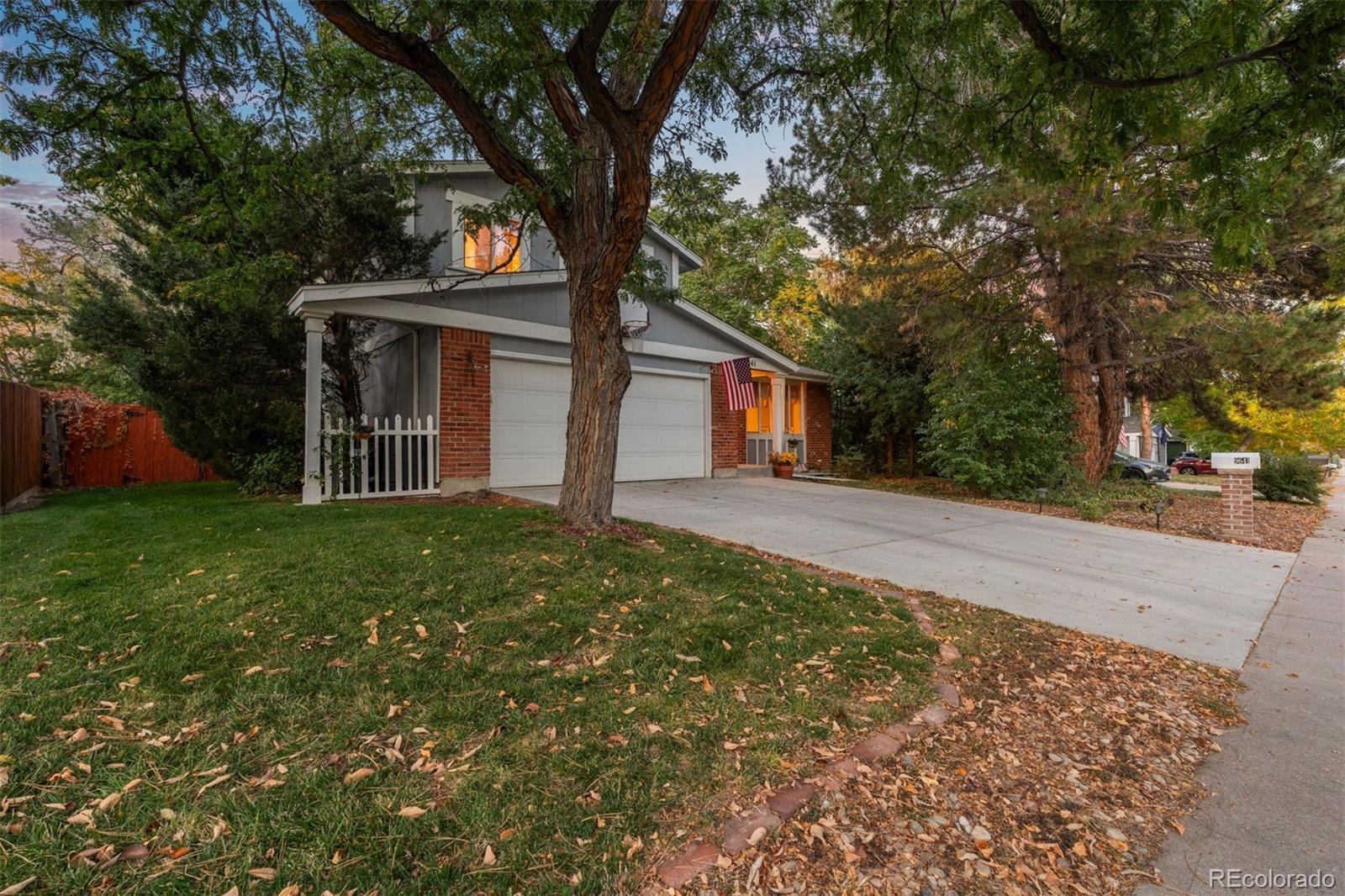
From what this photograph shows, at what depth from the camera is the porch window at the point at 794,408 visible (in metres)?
15.1

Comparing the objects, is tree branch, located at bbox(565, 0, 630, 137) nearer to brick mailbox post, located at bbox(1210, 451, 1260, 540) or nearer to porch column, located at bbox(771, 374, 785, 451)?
brick mailbox post, located at bbox(1210, 451, 1260, 540)

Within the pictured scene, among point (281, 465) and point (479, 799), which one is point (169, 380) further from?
point (479, 799)

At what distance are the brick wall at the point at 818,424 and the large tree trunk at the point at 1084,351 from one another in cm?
551

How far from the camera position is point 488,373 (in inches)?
346

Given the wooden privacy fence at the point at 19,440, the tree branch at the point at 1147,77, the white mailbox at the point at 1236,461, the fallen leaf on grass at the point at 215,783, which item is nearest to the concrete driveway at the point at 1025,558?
the white mailbox at the point at 1236,461

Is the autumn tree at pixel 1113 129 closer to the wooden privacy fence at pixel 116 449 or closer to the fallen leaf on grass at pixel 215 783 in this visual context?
the fallen leaf on grass at pixel 215 783

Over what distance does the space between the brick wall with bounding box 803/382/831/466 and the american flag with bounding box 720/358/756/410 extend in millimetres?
3833

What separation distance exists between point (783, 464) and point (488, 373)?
713cm

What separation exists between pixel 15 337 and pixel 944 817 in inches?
874

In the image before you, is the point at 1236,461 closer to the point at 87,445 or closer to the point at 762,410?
the point at 762,410

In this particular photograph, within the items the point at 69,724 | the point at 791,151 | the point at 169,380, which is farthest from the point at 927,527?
the point at 169,380

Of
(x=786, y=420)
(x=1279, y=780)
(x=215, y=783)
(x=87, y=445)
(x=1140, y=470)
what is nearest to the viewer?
(x=215, y=783)

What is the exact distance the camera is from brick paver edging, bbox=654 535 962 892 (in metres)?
1.77

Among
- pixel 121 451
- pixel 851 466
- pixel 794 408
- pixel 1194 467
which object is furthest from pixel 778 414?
pixel 1194 467
